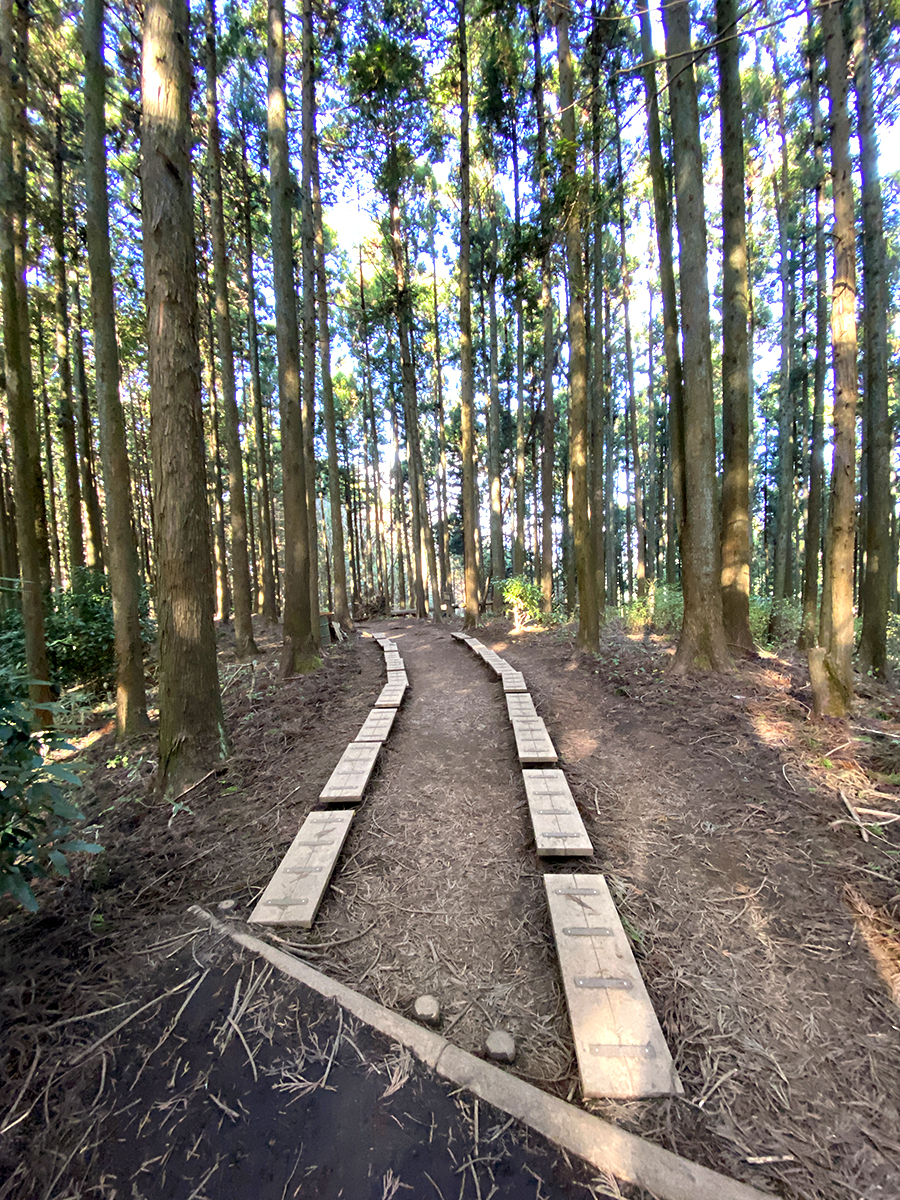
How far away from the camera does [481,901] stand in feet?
8.52

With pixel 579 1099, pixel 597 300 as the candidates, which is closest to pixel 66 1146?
pixel 579 1099

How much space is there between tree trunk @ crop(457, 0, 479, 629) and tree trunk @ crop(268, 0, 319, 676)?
5.51 metres

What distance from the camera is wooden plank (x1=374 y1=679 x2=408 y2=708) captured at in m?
5.62

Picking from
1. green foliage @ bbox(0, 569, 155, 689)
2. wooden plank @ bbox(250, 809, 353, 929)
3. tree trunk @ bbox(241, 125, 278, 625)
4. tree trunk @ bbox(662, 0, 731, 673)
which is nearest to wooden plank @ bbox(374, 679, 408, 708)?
wooden plank @ bbox(250, 809, 353, 929)

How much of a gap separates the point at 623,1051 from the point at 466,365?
1309cm

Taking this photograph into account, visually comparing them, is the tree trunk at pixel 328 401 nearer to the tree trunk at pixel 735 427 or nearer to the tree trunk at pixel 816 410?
the tree trunk at pixel 735 427

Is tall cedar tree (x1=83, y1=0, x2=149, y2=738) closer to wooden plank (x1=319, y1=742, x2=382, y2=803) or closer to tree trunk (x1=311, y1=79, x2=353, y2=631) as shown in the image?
wooden plank (x1=319, y1=742, x2=382, y2=803)

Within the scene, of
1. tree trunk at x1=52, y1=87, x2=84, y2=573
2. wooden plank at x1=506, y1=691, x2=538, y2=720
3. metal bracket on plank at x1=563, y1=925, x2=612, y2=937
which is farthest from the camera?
tree trunk at x1=52, y1=87, x2=84, y2=573

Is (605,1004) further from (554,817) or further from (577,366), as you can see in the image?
(577,366)

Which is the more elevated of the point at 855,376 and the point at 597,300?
the point at 597,300

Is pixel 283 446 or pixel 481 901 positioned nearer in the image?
pixel 481 901

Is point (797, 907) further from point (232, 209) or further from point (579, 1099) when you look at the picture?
point (232, 209)

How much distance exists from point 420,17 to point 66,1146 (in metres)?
18.3

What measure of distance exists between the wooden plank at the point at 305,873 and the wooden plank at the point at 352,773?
149 millimetres
